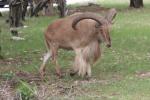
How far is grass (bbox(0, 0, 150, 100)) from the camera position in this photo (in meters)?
9.59

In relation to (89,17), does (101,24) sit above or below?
below

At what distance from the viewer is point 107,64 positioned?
13.0 metres

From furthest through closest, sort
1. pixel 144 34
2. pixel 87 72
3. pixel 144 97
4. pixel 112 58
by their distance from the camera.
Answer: pixel 144 34 → pixel 112 58 → pixel 87 72 → pixel 144 97

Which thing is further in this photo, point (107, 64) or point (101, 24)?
point (107, 64)

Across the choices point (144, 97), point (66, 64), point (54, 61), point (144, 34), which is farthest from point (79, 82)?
point (144, 34)

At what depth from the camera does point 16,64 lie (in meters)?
13.1

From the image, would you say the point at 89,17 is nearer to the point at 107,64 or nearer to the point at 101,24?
the point at 101,24

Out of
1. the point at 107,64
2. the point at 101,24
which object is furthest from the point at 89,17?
the point at 107,64

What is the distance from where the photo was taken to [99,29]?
10.5 meters

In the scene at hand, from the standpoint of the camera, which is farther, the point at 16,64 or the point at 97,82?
the point at 16,64

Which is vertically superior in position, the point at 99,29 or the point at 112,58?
the point at 99,29

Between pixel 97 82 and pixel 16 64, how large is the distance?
3.15m

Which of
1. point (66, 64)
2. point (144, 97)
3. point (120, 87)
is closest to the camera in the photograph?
point (144, 97)

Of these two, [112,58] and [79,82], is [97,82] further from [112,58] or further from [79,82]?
[112,58]
